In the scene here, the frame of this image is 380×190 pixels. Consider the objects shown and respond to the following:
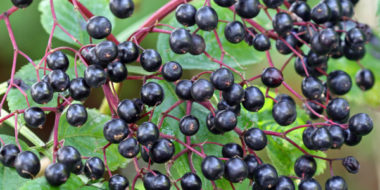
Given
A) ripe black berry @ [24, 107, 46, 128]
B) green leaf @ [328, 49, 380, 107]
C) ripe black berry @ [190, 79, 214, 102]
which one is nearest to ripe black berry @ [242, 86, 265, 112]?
ripe black berry @ [190, 79, 214, 102]

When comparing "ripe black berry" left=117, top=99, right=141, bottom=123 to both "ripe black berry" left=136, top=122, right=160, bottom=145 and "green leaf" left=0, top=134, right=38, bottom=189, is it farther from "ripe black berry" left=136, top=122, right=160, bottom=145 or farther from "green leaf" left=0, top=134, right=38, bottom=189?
"green leaf" left=0, top=134, right=38, bottom=189

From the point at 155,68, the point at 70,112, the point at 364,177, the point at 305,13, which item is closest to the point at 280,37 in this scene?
the point at 305,13

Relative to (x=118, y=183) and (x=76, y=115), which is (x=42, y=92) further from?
(x=118, y=183)

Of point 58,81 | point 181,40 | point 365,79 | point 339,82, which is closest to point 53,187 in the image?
point 58,81

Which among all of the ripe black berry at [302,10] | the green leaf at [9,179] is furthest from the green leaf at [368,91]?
the green leaf at [9,179]

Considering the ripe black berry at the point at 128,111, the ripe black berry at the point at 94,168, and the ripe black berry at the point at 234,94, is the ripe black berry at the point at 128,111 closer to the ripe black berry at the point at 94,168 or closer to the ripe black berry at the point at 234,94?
the ripe black berry at the point at 94,168
